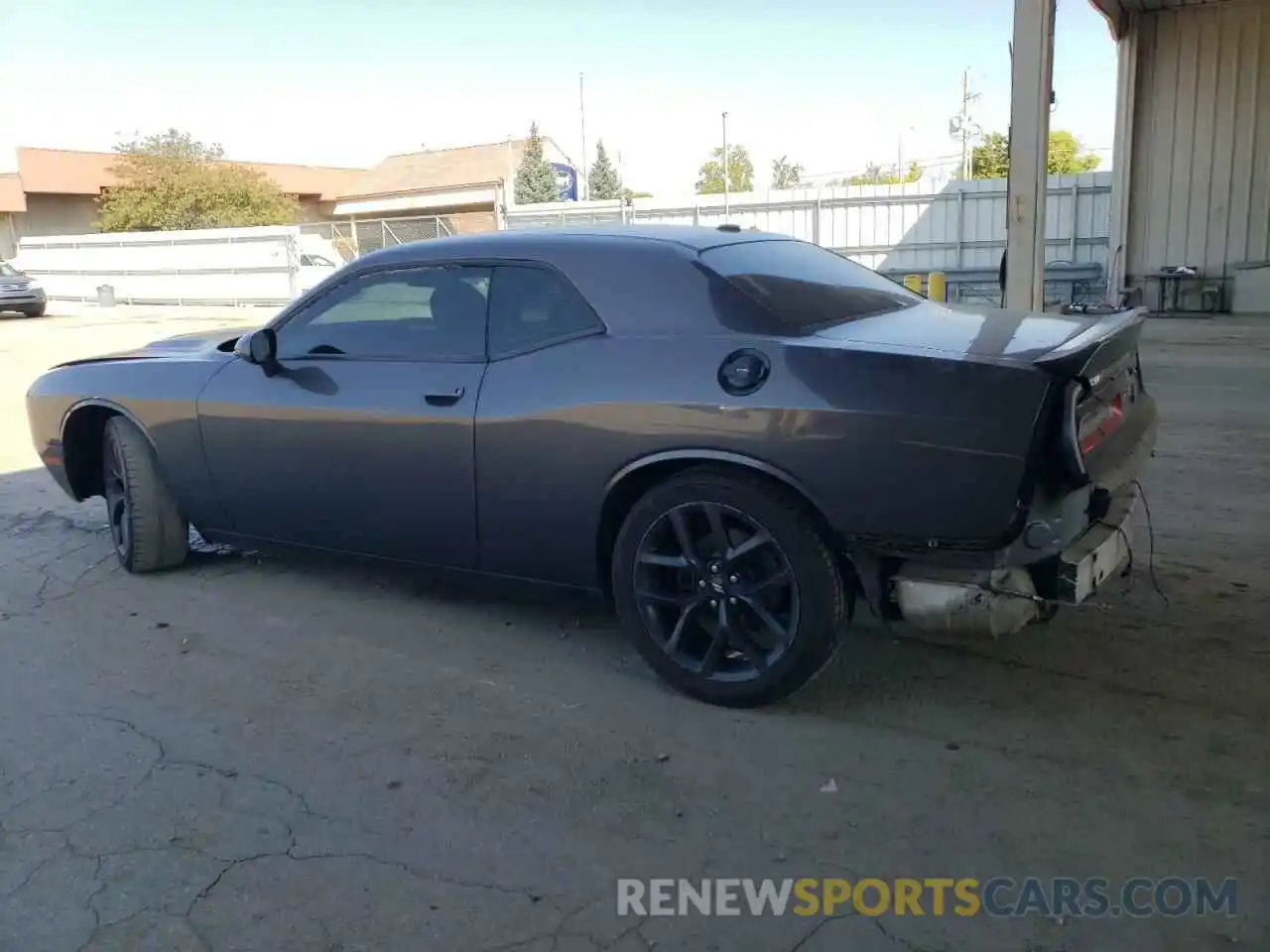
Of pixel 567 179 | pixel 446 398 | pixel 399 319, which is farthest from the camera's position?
pixel 567 179

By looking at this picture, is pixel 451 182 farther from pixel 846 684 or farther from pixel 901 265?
pixel 846 684

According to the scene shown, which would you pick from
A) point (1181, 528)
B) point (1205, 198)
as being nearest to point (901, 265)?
point (1205, 198)

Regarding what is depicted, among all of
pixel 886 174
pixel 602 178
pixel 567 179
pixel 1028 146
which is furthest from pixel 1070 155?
pixel 1028 146

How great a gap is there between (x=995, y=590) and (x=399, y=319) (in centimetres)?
256

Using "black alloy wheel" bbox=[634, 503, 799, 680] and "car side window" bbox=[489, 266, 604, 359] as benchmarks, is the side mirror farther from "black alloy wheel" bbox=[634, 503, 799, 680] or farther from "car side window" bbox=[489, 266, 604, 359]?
"black alloy wheel" bbox=[634, 503, 799, 680]

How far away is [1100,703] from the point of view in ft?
11.8

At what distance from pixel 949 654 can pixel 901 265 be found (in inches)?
818

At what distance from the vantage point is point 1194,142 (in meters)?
18.0

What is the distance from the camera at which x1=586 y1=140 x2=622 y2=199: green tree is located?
A: 81375 mm

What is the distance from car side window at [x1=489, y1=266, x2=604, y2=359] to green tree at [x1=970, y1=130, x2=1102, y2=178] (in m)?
46.9

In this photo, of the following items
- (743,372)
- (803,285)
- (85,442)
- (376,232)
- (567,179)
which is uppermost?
(567,179)

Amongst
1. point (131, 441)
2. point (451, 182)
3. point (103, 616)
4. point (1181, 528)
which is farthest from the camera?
point (451, 182)

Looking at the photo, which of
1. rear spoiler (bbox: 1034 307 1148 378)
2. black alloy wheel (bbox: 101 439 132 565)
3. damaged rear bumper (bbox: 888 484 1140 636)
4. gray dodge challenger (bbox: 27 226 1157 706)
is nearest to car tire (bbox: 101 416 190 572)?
black alloy wheel (bbox: 101 439 132 565)

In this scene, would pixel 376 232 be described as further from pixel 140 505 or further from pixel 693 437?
pixel 693 437
